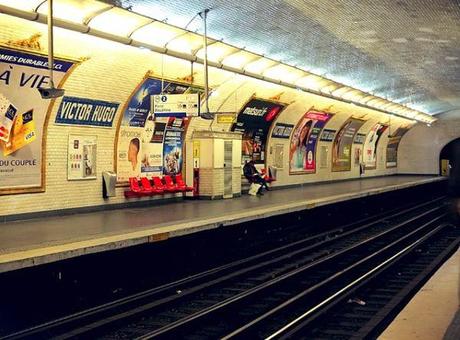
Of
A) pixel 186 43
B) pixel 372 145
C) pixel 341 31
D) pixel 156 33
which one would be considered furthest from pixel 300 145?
pixel 156 33

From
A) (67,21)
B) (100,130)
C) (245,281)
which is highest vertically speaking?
(67,21)

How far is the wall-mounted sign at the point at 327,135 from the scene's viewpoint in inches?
948

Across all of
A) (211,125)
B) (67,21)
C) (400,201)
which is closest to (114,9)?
(67,21)

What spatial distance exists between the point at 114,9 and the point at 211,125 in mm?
7369

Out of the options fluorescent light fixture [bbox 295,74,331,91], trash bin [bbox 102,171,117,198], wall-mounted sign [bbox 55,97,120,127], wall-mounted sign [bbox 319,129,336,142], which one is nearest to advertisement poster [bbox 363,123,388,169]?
wall-mounted sign [bbox 319,129,336,142]

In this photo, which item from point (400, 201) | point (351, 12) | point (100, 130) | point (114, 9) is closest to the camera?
point (114, 9)

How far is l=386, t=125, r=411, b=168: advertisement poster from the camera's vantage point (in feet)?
110

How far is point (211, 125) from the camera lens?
1638 centimetres

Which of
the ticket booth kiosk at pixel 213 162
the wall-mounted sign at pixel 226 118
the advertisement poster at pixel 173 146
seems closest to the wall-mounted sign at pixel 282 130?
the ticket booth kiosk at pixel 213 162

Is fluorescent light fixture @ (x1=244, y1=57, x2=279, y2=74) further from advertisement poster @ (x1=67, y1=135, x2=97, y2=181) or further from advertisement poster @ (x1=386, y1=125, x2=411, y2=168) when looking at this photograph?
advertisement poster @ (x1=386, y1=125, x2=411, y2=168)

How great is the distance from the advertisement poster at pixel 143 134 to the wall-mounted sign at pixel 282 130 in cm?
570

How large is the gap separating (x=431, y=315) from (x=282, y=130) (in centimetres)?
1437

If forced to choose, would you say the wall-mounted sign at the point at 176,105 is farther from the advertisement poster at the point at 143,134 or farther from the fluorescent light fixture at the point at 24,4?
the fluorescent light fixture at the point at 24,4

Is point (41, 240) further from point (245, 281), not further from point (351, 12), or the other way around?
point (351, 12)
